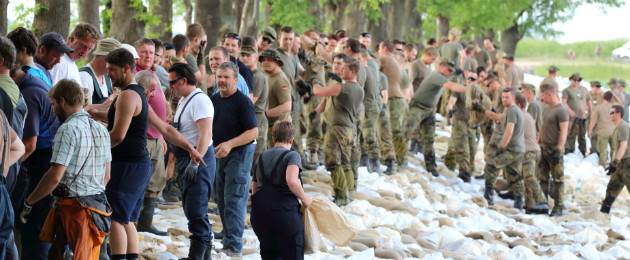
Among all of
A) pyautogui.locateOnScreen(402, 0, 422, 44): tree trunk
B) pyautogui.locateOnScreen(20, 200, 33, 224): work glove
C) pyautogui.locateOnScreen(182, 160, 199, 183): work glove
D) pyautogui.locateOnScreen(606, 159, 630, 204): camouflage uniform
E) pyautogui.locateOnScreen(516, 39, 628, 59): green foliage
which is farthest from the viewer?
pyautogui.locateOnScreen(516, 39, 628, 59): green foliage

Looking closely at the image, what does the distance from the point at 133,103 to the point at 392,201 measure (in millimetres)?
6296

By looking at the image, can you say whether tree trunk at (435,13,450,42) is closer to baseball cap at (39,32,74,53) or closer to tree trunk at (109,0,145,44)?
tree trunk at (109,0,145,44)

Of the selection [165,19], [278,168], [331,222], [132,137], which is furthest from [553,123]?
[132,137]

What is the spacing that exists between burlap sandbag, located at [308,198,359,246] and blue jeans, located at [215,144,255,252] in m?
1.22

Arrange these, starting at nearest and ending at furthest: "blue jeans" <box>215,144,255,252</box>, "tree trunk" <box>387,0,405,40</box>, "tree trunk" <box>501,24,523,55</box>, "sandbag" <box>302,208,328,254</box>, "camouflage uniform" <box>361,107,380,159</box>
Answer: "sandbag" <box>302,208,328,254</box>
"blue jeans" <box>215,144,255,252</box>
"camouflage uniform" <box>361,107,380,159</box>
"tree trunk" <box>387,0,405,40</box>
"tree trunk" <box>501,24,523,55</box>

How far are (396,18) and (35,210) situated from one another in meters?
21.8

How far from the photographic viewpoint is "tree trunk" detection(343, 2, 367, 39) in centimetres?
2353

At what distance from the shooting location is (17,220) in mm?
6078

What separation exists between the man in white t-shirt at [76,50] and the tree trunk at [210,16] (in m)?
8.05

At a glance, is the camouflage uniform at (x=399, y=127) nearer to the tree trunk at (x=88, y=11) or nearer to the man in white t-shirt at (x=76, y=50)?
the tree trunk at (x=88, y=11)

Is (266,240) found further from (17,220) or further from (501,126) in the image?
(501,126)

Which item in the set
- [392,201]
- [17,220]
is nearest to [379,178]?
[392,201]

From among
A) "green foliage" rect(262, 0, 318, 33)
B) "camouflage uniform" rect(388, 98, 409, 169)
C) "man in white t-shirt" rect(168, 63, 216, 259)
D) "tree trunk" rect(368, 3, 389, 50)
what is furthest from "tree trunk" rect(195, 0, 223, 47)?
"tree trunk" rect(368, 3, 389, 50)

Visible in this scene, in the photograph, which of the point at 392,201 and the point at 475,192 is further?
the point at 475,192
